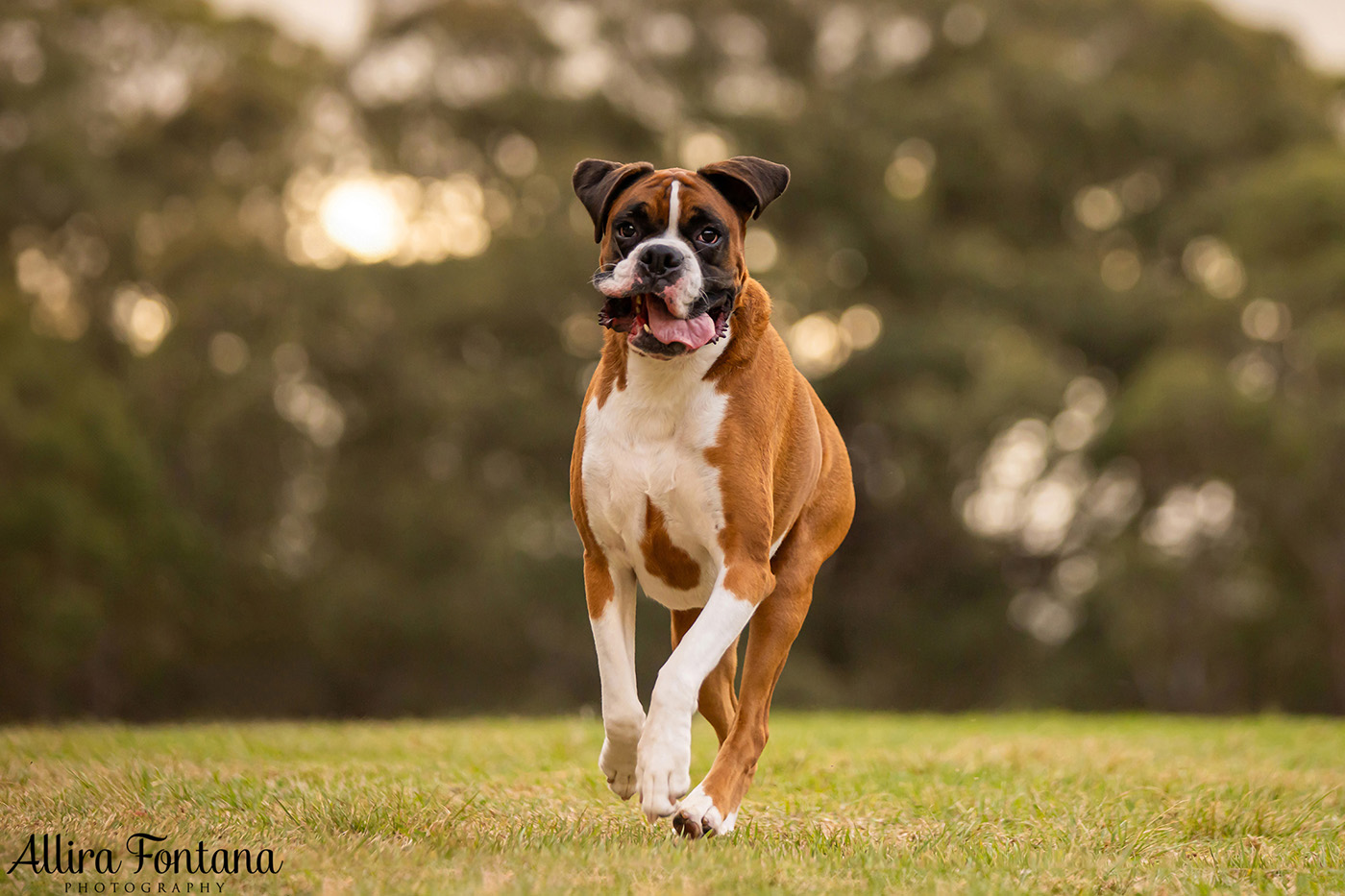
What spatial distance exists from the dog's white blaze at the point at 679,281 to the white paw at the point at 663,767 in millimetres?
1256

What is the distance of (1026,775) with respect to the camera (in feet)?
20.9

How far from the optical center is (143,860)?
364cm

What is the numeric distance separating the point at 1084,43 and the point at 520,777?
65.4 feet

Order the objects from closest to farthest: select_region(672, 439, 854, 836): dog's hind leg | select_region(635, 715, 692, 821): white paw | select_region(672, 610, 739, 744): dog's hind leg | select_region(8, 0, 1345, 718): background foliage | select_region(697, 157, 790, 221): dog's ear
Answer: select_region(635, 715, 692, 821): white paw, select_region(672, 439, 854, 836): dog's hind leg, select_region(697, 157, 790, 221): dog's ear, select_region(672, 610, 739, 744): dog's hind leg, select_region(8, 0, 1345, 718): background foliage

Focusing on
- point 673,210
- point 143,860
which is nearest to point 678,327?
point 673,210

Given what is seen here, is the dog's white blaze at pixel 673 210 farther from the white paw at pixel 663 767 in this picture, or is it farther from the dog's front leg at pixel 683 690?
the white paw at pixel 663 767

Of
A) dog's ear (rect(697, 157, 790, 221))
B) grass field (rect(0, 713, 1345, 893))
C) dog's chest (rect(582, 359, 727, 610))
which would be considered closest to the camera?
grass field (rect(0, 713, 1345, 893))

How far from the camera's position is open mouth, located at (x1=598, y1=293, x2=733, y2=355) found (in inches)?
166

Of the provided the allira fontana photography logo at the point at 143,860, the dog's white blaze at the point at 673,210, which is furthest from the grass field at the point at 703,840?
the dog's white blaze at the point at 673,210

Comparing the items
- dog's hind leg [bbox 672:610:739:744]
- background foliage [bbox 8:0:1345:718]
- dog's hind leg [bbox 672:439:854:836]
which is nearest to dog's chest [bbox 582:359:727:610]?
dog's hind leg [bbox 672:439:854:836]

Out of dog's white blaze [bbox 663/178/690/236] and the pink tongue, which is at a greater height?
dog's white blaze [bbox 663/178/690/236]

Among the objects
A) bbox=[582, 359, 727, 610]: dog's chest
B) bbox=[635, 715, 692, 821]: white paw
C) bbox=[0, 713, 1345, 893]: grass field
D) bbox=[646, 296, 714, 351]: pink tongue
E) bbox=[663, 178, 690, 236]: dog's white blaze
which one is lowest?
bbox=[0, 713, 1345, 893]: grass field

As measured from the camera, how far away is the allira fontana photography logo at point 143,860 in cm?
355

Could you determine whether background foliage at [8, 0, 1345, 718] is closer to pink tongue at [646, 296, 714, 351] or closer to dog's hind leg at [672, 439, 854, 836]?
dog's hind leg at [672, 439, 854, 836]
